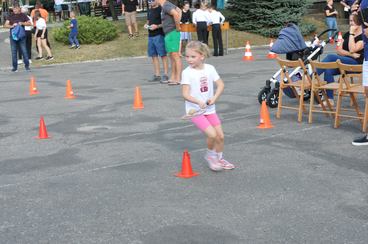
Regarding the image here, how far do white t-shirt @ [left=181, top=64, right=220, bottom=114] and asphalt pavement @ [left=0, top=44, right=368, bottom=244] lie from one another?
761 millimetres

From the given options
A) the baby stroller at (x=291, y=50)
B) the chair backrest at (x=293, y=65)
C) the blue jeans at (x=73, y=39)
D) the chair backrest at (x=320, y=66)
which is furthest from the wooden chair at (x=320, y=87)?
the blue jeans at (x=73, y=39)

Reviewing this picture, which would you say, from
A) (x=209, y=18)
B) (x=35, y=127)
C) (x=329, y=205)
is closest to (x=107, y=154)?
(x=35, y=127)

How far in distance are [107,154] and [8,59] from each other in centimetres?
1713

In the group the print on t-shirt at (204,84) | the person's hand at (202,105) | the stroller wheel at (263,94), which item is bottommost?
the stroller wheel at (263,94)

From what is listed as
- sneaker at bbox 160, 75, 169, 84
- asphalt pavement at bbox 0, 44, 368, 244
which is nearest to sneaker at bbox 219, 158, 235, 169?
asphalt pavement at bbox 0, 44, 368, 244

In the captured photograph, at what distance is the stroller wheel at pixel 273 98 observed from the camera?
10414 millimetres

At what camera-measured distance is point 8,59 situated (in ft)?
77.4

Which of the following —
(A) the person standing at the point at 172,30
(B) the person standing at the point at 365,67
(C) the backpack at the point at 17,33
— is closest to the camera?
(B) the person standing at the point at 365,67

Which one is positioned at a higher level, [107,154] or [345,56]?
[345,56]

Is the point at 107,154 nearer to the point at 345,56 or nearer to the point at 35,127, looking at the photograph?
the point at 35,127

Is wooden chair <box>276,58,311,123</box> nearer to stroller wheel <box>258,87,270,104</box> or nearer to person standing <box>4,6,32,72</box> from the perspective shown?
stroller wheel <box>258,87,270,104</box>

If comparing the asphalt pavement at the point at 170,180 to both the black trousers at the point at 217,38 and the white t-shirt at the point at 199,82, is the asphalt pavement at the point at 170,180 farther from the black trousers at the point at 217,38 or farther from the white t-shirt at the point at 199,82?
the black trousers at the point at 217,38

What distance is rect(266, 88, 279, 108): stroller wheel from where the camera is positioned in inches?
410

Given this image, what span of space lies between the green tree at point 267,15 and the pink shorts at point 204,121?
2003 cm
